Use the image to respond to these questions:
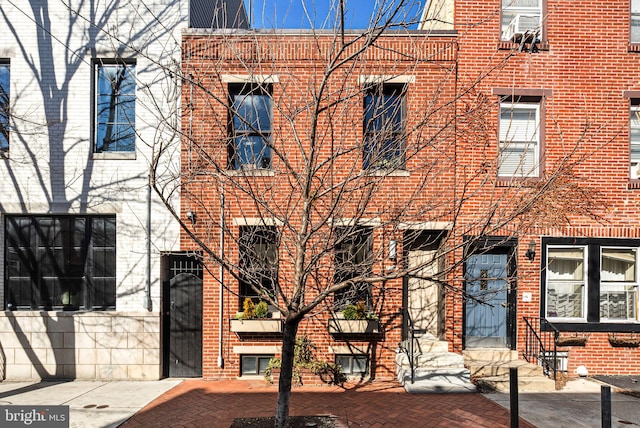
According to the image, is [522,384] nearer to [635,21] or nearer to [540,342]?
[540,342]

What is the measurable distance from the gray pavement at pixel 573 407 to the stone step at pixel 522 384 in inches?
6.4

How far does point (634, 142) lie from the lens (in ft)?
27.6

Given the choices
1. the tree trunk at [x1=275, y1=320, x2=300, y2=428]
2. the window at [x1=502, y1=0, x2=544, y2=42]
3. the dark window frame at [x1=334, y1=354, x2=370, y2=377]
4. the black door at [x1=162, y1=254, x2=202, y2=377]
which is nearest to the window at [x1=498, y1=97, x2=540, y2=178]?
the window at [x1=502, y1=0, x2=544, y2=42]

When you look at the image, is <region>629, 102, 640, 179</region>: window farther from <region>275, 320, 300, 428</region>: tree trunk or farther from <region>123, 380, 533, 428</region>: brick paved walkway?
<region>275, 320, 300, 428</region>: tree trunk

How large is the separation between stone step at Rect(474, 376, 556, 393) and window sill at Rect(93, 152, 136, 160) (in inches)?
338

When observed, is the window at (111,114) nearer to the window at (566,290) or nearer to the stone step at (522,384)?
the stone step at (522,384)

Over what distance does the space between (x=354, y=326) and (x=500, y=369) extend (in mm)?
3176

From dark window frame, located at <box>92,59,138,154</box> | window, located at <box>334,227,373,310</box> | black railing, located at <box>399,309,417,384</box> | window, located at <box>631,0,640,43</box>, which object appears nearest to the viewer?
window, located at <box>334,227,373,310</box>

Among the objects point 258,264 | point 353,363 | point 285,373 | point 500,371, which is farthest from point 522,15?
point 285,373

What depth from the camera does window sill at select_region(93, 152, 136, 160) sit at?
803 centimetres

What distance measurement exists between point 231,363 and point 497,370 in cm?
555

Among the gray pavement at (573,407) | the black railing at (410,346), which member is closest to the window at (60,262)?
the black railing at (410,346)

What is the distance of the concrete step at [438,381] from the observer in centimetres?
703

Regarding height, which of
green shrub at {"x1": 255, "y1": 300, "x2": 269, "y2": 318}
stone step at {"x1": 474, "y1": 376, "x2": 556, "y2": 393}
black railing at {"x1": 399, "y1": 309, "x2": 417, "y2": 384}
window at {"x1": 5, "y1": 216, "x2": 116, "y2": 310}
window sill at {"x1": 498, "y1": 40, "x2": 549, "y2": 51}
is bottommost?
stone step at {"x1": 474, "y1": 376, "x2": 556, "y2": 393}
